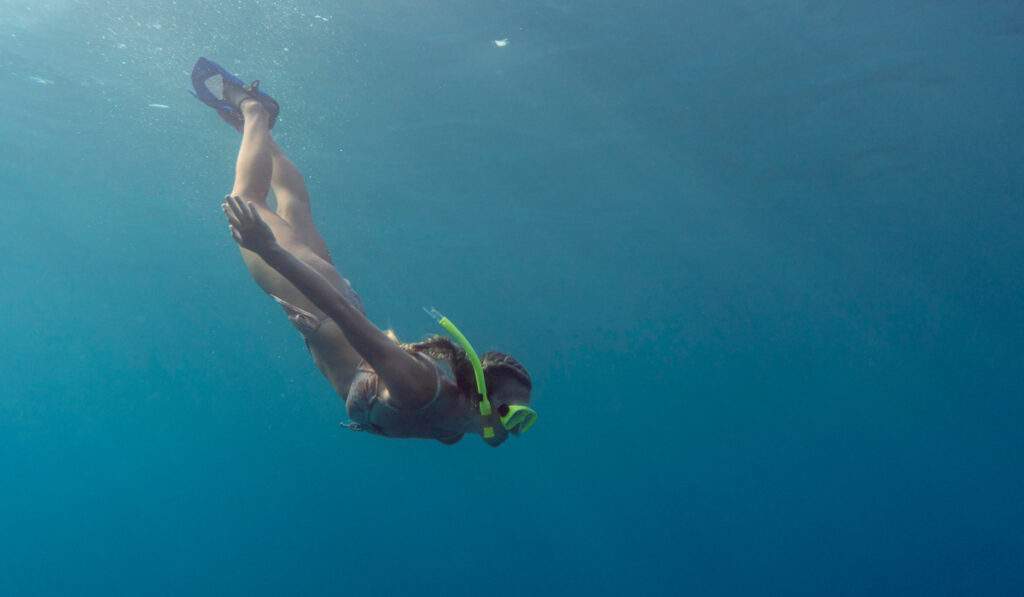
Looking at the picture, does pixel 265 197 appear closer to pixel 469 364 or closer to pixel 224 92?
pixel 224 92

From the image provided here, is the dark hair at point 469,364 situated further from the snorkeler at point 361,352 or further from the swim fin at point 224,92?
the swim fin at point 224,92

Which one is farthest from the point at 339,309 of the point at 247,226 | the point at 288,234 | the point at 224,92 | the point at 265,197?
the point at 224,92

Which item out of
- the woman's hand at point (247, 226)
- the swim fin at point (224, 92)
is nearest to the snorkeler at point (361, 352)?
the woman's hand at point (247, 226)

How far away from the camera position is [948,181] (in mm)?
22141

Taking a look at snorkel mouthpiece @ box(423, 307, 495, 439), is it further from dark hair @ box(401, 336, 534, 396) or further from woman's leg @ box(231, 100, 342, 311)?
woman's leg @ box(231, 100, 342, 311)

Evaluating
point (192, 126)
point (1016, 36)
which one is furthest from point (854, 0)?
point (192, 126)

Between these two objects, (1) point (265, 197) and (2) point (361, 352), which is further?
(1) point (265, 197)

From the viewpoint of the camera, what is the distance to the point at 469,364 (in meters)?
4.16

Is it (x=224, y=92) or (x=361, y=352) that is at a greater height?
(x=361, y=352)

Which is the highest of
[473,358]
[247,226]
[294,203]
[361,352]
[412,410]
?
[247,226]

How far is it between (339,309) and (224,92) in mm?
3967

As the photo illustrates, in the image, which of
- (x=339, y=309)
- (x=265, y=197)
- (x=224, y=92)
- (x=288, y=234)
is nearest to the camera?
(x=339, y=309)

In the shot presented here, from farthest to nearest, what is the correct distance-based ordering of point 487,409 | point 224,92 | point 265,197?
point 224,92
point 265,197
point 487,409

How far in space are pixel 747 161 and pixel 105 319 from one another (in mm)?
61424
